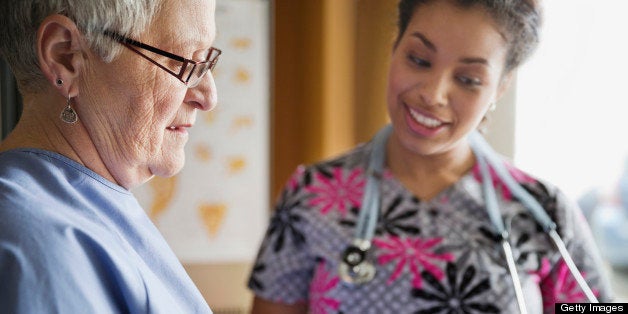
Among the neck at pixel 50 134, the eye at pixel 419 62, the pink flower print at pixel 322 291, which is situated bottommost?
the pink flower print at pixel 322 291

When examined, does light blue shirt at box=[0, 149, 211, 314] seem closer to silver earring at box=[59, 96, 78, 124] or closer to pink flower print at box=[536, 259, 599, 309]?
silver earring at box=[59, 96, 78, 124]

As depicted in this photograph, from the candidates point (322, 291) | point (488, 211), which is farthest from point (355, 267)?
point (488, 211)

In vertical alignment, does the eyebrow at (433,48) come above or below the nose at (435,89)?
above

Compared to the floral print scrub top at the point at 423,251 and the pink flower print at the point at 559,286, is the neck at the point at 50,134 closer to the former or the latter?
the floral print scrub top at the point at 423,251

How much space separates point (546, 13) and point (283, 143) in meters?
0.47

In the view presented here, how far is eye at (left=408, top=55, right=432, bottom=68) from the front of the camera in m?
0.69

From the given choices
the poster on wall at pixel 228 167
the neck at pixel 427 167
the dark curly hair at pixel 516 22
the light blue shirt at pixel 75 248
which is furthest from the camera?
the poster on wall at pixel 228 167

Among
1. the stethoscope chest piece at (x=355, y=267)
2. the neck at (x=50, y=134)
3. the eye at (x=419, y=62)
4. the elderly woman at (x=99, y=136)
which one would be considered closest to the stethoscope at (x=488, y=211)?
the stethoscope chest piece at (x=355, y=267)

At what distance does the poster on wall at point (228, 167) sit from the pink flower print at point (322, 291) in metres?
0.27

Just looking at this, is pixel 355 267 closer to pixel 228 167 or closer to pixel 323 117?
pixel 323 117

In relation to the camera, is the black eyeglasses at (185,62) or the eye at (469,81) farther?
the eye at (469,81)

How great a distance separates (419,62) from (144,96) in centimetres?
34

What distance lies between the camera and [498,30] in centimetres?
65

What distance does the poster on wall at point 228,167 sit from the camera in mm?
983
